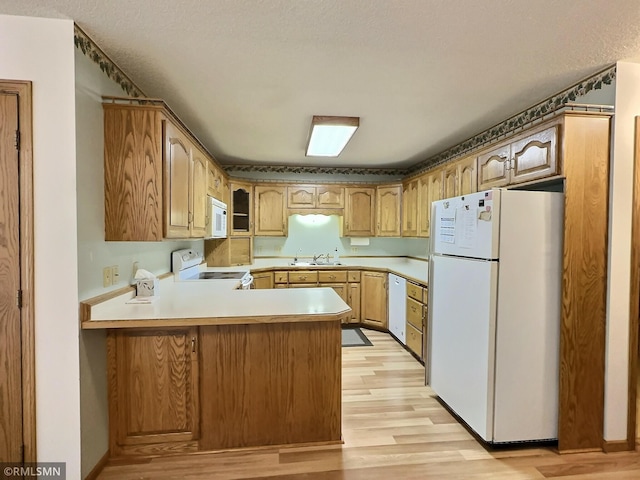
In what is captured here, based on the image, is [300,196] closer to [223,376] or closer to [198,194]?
[198,194]

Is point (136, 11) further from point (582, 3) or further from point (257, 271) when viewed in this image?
point (257, 271)

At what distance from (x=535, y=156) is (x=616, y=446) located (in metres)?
1.89

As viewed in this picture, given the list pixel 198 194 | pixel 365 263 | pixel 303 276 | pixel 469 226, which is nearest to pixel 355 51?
pixel 469 226

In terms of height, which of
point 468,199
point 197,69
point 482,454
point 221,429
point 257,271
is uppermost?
point 197,69

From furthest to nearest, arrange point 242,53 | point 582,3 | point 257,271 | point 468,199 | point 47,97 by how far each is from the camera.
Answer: point 257,271 → point 468,199 → point 242,53 → point 47,97 → point 582,3

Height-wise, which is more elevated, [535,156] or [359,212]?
[535,156]

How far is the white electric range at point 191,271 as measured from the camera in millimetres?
3018

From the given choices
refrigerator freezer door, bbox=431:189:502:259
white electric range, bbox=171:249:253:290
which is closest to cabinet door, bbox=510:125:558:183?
refrigerator freezer door, bbox=431:189:502:259

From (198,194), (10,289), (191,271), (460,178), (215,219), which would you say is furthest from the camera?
(191,271)

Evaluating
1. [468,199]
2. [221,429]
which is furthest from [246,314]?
[468,199]

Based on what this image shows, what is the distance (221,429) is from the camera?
196 centimetres

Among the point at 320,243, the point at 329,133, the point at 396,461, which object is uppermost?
the point at 329,133

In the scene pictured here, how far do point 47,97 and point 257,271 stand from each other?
9.62ft

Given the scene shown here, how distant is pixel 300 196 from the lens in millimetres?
4594
